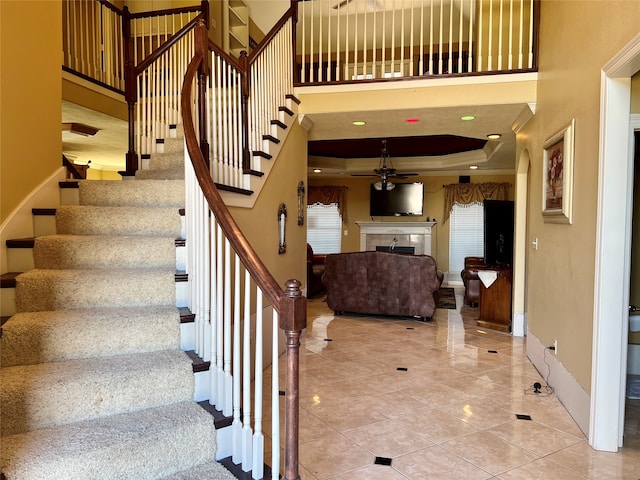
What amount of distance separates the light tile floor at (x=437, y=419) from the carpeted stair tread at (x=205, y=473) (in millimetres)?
568

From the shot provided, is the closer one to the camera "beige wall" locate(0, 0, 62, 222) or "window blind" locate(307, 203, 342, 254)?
"beige wall" locate(0, 0, 62, 222)

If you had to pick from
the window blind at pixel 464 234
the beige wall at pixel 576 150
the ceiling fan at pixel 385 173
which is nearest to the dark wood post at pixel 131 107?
the beige wall at pixel 576 150

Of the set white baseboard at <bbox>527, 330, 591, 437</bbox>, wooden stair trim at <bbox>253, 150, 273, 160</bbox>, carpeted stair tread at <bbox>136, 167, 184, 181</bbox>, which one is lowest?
white baseboard at <bbox>527, 330, 591, 437</bbox>

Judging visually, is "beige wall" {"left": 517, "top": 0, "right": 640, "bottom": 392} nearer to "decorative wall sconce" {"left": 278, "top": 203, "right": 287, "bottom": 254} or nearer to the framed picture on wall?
the framed picture on wall

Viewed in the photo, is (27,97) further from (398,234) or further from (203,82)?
(398,234)

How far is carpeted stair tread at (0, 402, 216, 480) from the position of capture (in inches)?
61.8

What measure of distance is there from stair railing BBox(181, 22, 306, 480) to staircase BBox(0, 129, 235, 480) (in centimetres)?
14

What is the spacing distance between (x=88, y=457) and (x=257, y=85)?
10.3 ft

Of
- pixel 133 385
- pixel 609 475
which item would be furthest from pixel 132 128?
pixel 609 475

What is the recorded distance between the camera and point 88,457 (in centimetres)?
161

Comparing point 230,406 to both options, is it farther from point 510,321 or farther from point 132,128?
point 510,321

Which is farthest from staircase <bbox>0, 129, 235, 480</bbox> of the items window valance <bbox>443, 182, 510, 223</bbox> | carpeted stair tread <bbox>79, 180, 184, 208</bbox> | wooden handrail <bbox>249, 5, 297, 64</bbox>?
window valance <bbox>443, 182, 510, 223</bbox>

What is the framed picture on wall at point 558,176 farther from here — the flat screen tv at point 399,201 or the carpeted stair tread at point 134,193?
the flat screen tv at point 399,201

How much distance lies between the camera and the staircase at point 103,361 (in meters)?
1.69
